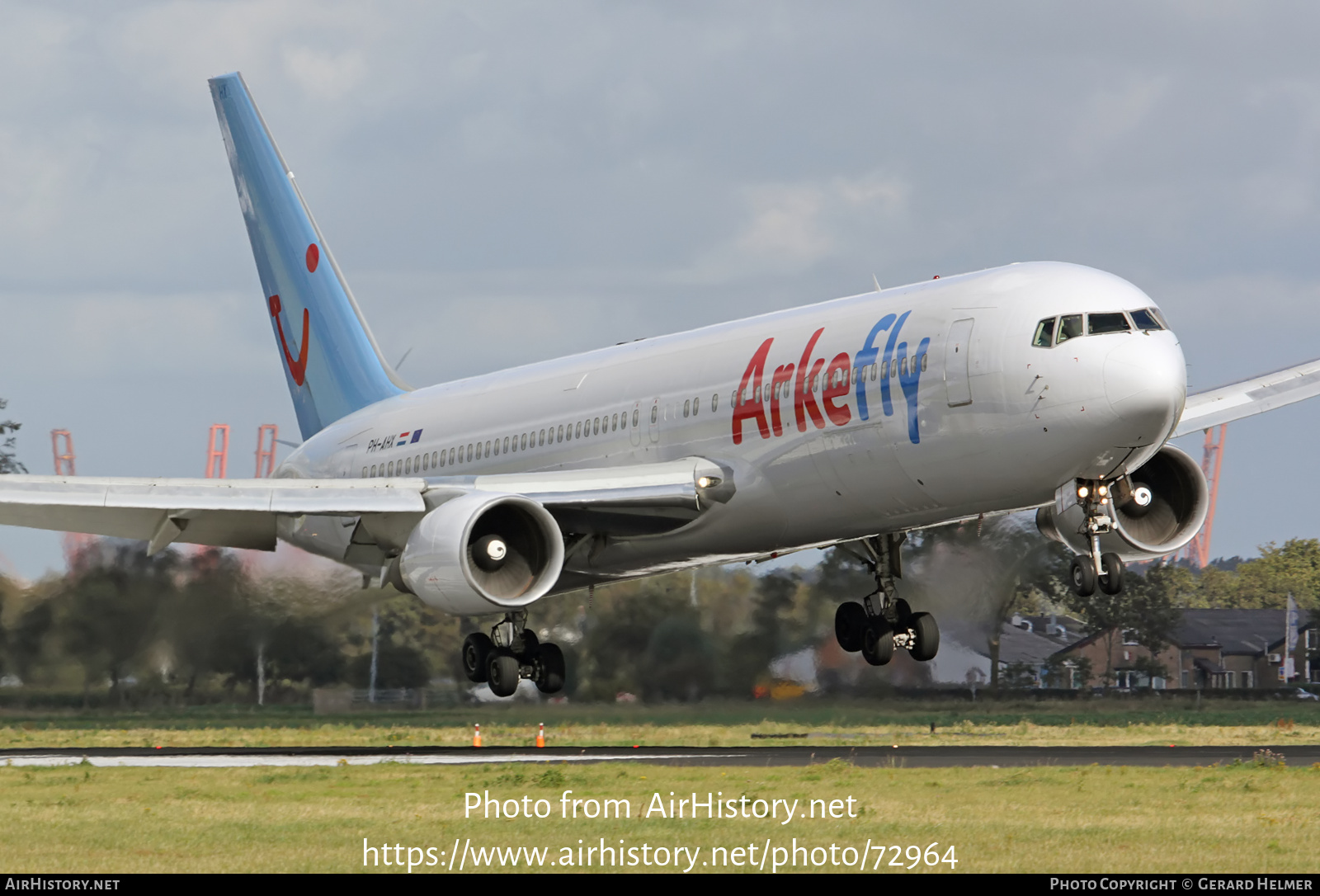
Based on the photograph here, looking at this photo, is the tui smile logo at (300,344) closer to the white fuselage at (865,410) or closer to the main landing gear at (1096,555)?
the white fuselage at (865,410)

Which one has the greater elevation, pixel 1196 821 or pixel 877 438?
pixel 877 438

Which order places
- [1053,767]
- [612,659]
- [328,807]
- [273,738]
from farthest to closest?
[273,738], [612,659], [1053,767], [328,807]

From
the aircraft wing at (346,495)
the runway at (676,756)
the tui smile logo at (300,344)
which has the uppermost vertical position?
the tui smile logo at (300,344)

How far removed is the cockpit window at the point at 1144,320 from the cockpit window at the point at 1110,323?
0.14m

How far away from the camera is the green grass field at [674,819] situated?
2056 centimetres

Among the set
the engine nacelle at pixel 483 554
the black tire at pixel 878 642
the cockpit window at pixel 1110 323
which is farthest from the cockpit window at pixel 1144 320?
the black tire at pixel 878 642

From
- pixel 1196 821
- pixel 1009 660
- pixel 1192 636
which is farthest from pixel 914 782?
pixel 1192 636

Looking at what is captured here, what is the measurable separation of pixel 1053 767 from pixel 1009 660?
1364cm

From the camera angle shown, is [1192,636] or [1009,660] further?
[1192,636]

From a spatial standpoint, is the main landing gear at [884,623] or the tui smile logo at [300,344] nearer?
the main landing gear at [884,623]

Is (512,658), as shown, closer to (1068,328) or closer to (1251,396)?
(1068,328)

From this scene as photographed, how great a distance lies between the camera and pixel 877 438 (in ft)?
81.8
